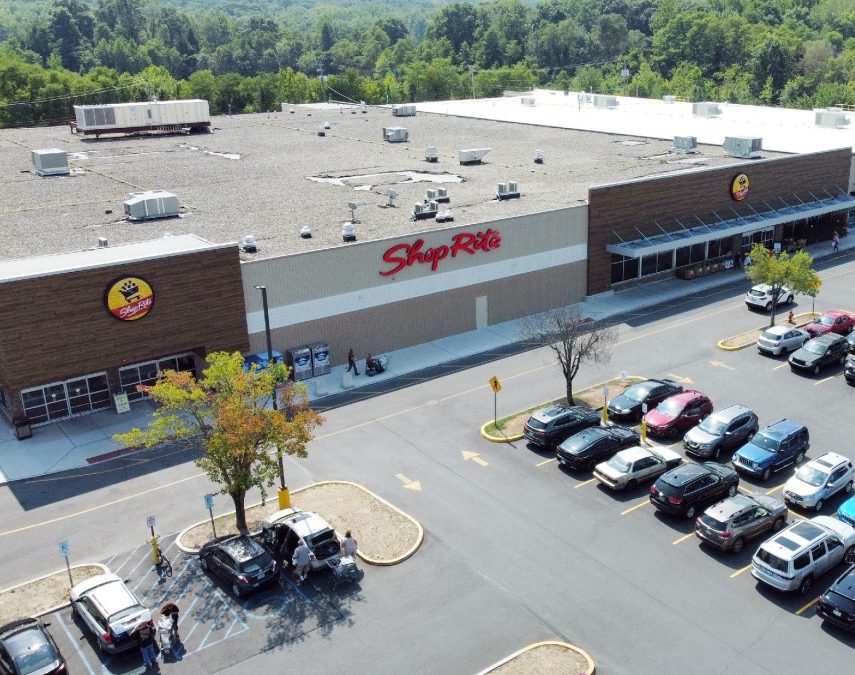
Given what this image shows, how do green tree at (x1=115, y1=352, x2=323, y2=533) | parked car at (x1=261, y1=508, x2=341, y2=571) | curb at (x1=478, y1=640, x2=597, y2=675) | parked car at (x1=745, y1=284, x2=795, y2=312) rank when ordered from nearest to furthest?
curb at (x1=478, y1=640, x2=597, y2=675), green tree at (x1=115, y1=352, x2=323, y2=533), parked car at (x1=261, y1=508, x2=341, y2=571), parked car at (x1=745, y1=284, x2=795, y2=312)

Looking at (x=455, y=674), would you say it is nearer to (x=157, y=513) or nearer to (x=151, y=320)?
(x=157, y=513)

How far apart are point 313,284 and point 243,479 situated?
16.8 meters

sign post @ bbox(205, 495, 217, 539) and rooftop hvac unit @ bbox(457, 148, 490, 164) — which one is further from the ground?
rooftop hvac unit @ bbox(457, 148, 490, 164)

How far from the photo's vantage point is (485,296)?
49.6 metres

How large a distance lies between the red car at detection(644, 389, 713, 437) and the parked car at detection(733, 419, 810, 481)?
3086 millimetres

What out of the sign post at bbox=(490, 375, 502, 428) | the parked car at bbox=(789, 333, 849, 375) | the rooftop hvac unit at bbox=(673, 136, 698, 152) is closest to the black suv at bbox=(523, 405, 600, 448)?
the sign post at bbox=(490, 375, 502, 428)

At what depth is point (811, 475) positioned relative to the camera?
30984mm

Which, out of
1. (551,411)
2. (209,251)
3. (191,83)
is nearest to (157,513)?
(209,251)

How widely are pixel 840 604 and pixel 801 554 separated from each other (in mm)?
2049

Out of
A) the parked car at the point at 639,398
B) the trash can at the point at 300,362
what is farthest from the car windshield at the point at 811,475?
the trash can at the point at 300,362

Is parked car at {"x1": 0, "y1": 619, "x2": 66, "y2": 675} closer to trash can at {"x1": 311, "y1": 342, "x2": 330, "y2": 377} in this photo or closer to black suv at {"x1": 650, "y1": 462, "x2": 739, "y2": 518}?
black suv at {"x1": 650, "y1": 462, "x2": 739, "y2": 518}

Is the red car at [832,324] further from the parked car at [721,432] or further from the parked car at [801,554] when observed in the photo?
the parked car at [801,554]

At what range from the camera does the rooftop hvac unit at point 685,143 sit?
6875cm

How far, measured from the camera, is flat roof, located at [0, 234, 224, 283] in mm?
36531
